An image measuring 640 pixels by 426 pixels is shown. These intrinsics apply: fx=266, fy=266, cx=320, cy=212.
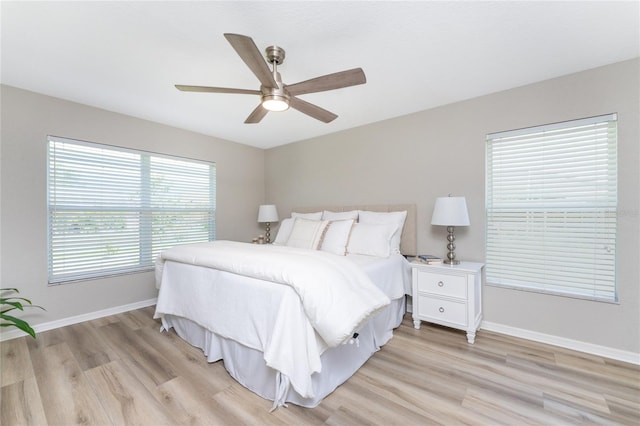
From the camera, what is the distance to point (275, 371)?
5.58ft

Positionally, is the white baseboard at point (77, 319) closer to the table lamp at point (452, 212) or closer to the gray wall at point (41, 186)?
the gray wall at point (41, 186)

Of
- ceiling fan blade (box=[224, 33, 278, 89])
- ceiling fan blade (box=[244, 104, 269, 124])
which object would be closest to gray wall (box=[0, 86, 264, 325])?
ceiling fan blade (box=[244, 104, 269, 124])

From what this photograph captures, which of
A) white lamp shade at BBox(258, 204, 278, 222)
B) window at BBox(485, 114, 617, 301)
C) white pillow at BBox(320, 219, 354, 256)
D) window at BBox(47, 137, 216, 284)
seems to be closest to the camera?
window at BBox(485, 114, 617, 301)

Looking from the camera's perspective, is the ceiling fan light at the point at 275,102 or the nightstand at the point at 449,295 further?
the nightstand at the point at 449,295

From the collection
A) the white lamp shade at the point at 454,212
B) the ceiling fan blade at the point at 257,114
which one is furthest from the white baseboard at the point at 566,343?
the ceiling fan blade at the point at 257,114

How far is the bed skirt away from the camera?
166cm

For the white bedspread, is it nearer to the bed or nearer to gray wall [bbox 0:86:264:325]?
the bed

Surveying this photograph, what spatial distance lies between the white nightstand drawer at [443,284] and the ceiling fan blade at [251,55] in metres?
2.22

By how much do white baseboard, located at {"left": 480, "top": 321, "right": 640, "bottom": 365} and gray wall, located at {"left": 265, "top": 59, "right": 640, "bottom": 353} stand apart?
0.11 ft

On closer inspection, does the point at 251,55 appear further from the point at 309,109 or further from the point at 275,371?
the point at 275,371

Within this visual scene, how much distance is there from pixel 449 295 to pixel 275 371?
1.75 metres

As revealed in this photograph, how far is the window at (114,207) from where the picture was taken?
112 inches

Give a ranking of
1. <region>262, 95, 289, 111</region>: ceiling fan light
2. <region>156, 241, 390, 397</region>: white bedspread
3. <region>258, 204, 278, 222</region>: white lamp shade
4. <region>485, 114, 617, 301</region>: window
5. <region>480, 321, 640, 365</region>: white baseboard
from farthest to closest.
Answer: <region>258, 204, 278, 222</region>: white lamp shade < <region>485, 114, 617, 301</region>: window < <region>480, 321, 640, 365</region>: white baseboard < <region>262, 95, 289, 111</region>: ceiling fan light < <region>156, 241, 390, 397</region>: white bedspread

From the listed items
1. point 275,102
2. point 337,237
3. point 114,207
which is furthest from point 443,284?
point 114,207
